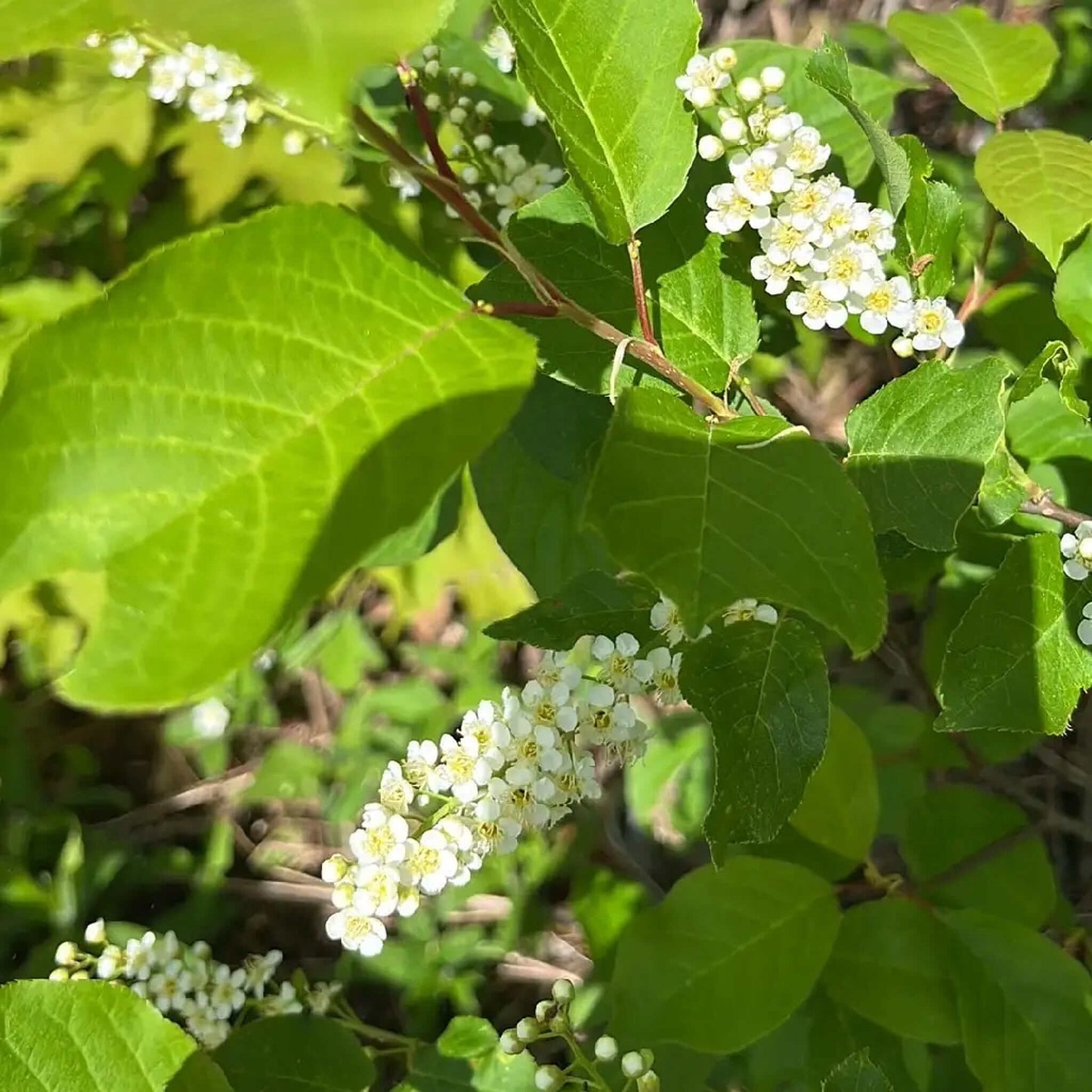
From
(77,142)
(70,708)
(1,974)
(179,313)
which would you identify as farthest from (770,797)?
(70,708)

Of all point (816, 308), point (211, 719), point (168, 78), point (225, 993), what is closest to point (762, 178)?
point (816, 308)

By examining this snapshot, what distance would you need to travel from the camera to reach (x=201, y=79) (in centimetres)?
131

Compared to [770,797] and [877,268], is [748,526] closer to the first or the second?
[770,797]

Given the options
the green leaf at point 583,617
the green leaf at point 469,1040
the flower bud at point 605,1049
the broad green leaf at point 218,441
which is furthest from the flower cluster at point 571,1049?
the broad green leaf at point 218,441

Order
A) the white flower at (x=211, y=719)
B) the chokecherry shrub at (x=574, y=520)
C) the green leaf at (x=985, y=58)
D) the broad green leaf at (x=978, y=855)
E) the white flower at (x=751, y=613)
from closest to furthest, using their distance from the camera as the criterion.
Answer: the chokecherry shrub at (x=574, y=520), the white flower at (x=751, y=613), the green leaf at (x=985, y=58), the broad green leaf at (x=978, y=855), the white flower at (x=211, y=719)

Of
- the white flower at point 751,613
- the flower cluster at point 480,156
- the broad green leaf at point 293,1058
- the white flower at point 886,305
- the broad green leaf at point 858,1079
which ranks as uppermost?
the flower cluster at point 480,156

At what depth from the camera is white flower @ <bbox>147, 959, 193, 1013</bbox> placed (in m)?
1.61

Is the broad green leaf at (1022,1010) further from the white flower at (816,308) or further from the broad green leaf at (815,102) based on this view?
the broad green leaf at (815,102)

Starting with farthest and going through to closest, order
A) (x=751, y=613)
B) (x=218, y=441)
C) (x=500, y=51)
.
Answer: (x=500, y=51) < (x=751, y=613) < (x=218, y=441)

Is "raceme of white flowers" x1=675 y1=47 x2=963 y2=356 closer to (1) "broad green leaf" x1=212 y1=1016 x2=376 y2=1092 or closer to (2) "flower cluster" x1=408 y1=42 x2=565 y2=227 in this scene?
(2) "flower cluster" x1=408 y1=42 x2=565 y2=227

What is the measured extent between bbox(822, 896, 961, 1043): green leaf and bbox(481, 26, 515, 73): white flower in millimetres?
Answer: 1298

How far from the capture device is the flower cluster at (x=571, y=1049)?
1.21m

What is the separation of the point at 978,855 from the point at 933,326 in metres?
0.87

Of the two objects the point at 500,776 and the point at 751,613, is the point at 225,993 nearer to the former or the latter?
the point at 500,776
